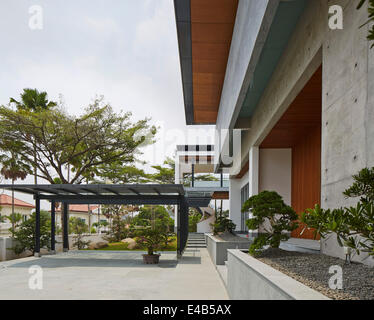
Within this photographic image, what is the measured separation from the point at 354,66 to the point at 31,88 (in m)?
24.4

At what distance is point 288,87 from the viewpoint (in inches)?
296

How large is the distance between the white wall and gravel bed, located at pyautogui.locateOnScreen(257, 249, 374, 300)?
7.80m

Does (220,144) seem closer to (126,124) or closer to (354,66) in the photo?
(126,124)

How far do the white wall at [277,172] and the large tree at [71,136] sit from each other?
1219cm

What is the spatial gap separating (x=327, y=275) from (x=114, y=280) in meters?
6.76

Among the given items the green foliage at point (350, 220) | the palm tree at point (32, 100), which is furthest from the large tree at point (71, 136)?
the green foliage at point (350, 220)

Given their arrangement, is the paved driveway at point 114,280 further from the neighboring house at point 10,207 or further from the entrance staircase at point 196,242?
the neighboring house at point 10,207

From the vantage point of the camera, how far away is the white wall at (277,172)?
13.2m

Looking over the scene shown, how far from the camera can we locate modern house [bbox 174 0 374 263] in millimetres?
3908

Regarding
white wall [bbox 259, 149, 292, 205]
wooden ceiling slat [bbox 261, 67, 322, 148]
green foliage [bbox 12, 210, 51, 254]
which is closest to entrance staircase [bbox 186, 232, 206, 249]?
green foliage [bbox 12, 210, 51, 254]

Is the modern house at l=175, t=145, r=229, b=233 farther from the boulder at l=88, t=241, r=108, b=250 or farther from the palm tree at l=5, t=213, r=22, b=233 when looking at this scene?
the palm tree at l=5, t=213, r=22, b=233

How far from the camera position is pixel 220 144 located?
16.4m

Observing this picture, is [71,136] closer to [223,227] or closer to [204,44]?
[223,227]

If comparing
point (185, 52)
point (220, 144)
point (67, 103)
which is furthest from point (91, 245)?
point (185, 52)
